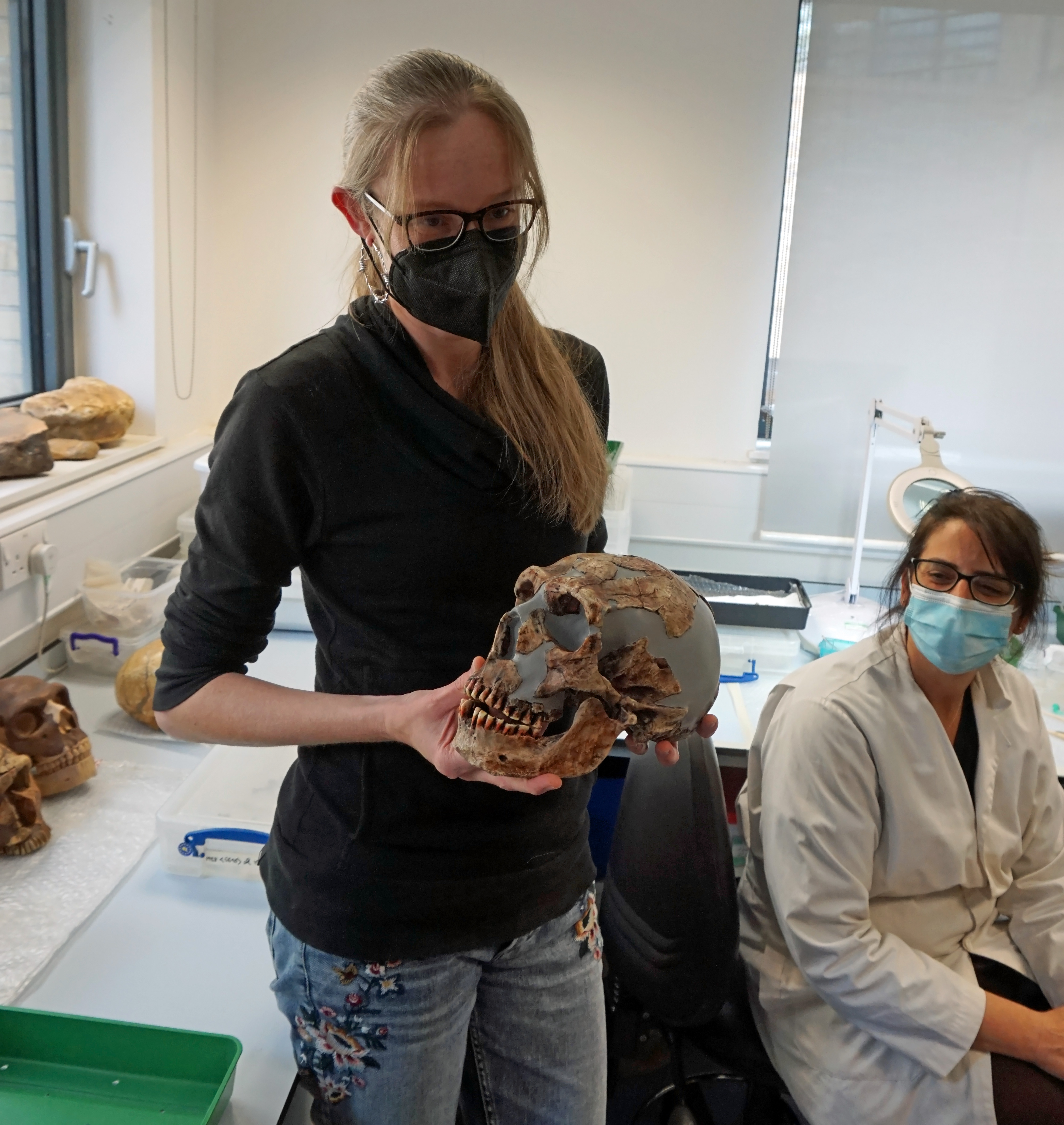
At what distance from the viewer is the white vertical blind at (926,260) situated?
255cm

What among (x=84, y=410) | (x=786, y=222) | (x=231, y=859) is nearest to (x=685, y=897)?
(x=231, y=859)

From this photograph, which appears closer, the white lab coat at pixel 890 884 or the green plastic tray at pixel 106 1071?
the green plastic tray at pixel 106 1071

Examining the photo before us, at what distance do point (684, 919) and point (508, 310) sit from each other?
1.01 meters


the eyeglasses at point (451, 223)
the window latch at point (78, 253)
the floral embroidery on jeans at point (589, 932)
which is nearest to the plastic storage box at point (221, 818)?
the floral embroidery on jeans at point (589, 932)

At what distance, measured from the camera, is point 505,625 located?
898 mm

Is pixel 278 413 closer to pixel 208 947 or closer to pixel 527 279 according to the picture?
pixel 527 279

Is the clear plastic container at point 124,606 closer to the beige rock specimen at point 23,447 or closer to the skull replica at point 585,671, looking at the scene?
the beige rock specimen at point 23,447

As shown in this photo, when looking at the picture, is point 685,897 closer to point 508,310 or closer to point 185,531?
point 508,310

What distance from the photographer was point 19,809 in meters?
1.45

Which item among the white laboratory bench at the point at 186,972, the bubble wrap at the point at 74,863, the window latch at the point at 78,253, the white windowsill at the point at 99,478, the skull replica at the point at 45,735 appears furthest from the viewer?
the window latch at the point at 78,253

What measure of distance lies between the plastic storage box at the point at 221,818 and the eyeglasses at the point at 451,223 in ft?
2.55

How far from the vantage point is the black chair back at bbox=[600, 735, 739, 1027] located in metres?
1.46

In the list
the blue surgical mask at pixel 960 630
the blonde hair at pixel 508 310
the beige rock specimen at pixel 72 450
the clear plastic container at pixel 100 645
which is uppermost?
the blonde hair at pixel 508 310

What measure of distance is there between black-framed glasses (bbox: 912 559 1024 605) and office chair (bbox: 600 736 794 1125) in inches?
18.3
